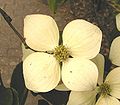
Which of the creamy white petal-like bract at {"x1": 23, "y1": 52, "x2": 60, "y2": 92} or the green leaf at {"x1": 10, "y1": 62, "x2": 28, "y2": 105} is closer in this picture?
the creamy white petal-like bract at {"x1": 23, "y1": 52, "x2": 60, "y2": 92}

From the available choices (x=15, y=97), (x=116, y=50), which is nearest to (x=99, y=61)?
(x=116, y=50)

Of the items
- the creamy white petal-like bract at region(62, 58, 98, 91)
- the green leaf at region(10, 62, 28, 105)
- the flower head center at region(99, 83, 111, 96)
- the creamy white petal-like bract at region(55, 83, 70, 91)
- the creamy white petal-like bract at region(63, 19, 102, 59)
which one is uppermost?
the creamy white petal-like bract at region(63, 19, 102, 59)

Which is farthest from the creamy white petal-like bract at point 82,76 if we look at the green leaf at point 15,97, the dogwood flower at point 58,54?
the green leaf at point 15,97

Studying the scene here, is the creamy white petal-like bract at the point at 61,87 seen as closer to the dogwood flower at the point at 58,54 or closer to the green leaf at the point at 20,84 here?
the dogwood flower at the point at 58,54

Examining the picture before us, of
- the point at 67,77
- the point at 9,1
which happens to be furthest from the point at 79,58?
the point at 9,1

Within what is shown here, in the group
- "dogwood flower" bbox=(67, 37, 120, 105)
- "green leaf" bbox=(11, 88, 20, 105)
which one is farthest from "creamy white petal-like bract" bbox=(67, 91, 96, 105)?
"green leaf" bbox=(11, 88, 20, 105)

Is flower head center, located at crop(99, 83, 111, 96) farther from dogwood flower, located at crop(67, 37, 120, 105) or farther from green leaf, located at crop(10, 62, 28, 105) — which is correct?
green leaf, located at crop(10, 62, 28, 105)

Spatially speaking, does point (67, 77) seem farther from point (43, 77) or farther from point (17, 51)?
point (17, 51)
